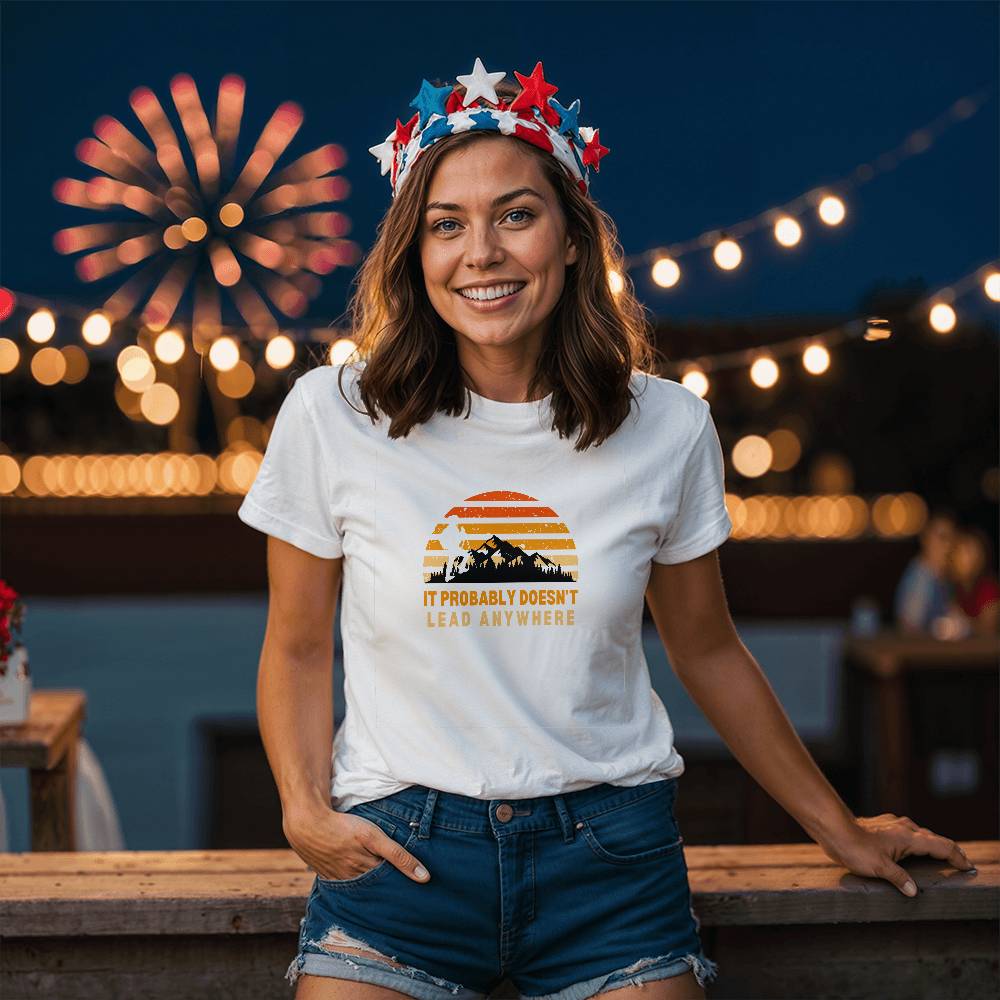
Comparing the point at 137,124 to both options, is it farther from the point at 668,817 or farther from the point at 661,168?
the point at 668,817

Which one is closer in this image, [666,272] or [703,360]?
[666,272]

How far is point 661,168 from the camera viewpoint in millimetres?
7754

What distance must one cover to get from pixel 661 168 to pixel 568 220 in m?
6.39

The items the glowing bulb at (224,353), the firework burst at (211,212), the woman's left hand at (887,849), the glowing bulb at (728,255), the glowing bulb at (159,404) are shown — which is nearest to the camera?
the woman's left hand at (887,849)

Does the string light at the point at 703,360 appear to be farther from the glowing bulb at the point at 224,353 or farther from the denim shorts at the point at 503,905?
the denim shorts at the point at 503,905

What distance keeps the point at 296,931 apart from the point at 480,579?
2.09ft

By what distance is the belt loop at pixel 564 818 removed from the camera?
148 centimetres

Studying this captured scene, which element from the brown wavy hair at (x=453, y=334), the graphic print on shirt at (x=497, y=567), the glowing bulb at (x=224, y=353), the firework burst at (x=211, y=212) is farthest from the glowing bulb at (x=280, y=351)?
the firework burst at (x=211, y=212)

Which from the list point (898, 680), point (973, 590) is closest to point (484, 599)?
point (898, 680)

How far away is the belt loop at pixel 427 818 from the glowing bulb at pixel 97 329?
2.56m

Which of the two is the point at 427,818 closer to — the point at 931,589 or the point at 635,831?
the point at 635,831

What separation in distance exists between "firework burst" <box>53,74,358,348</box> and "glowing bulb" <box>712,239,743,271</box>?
8044 mm

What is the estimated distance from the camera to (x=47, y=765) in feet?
8.53

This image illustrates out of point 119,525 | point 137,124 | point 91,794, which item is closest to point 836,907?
point 91,794
